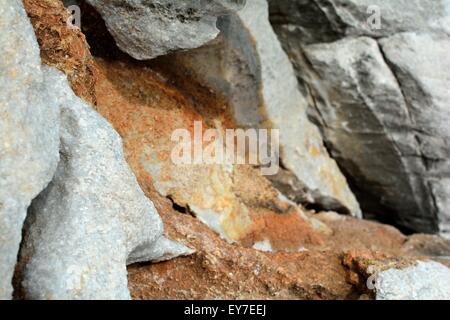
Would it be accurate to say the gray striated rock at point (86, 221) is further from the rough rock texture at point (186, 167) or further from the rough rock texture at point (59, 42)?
the rough rock texture at point (186, 167)

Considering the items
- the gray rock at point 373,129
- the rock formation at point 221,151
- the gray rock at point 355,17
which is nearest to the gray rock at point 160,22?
the rock formation at point 221,151

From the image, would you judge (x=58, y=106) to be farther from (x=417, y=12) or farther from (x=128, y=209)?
(x=417, y=12)

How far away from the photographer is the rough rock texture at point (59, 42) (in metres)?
3.02

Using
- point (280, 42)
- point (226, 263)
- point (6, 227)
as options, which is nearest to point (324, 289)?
point (226, 263)

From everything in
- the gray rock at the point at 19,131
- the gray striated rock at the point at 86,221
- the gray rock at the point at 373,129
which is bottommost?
the gray rock at the point at 373,129

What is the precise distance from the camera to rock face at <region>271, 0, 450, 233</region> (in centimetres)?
434

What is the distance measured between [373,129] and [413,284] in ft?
6.13

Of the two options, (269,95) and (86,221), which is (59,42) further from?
(269,95)

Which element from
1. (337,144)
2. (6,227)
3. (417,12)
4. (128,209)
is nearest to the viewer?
(6,227)

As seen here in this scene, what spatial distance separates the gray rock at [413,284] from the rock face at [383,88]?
1620 mm

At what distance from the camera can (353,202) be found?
→ 16.8ft

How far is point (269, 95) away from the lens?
4355 millimetres

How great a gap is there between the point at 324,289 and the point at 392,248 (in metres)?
1.32

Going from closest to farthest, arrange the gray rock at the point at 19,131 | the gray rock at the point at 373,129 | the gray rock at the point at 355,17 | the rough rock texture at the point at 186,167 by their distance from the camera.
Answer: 1. the gray rock at the point at 19,131
2. the rough rock texture at the point at 186,167
3. the gray rock at the point at 355,17
4. the gray rock at the point at 373,129
